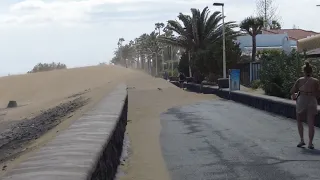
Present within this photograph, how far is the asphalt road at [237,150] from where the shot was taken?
8570 mm

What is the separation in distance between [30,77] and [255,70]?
58430 mm

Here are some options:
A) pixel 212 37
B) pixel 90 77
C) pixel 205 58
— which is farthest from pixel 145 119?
pixel 90 77

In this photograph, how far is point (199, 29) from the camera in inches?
1897

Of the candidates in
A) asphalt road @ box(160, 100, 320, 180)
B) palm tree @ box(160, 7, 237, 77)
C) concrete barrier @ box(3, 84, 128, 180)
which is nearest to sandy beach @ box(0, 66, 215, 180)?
asphalt road @ box(160, 100, 320, 180)

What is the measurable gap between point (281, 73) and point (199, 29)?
80.5 feet

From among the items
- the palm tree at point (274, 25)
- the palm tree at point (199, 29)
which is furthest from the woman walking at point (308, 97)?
the palm tree at point (274, 25)

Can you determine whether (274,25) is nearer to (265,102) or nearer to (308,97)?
(265,102)

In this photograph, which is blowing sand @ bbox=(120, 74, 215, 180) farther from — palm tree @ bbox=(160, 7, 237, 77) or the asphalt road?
palm tree @ bbox=(160, 7, 237, 77)

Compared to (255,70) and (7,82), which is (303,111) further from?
(7,82)

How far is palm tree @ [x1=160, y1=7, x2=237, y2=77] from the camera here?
157ft

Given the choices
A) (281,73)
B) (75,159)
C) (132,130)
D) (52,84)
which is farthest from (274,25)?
(75,159)

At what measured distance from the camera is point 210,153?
1047 cm

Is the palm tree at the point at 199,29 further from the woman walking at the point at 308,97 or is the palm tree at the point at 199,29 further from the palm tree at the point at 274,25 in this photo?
the palm tree at the point at 274,25

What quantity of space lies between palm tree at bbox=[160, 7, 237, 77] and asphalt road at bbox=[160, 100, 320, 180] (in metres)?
31.1
